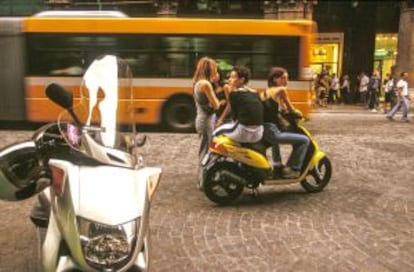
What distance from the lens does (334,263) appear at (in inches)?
201

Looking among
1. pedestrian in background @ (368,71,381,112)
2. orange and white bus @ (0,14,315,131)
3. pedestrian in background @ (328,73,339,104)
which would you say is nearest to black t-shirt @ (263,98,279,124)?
orange and white bus @ (0,14,315,131)

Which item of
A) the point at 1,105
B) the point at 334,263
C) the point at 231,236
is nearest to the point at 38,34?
the point at 1,105

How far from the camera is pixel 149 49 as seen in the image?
46.3 ft

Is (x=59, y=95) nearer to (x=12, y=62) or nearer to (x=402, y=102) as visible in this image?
(x=12, y=62)

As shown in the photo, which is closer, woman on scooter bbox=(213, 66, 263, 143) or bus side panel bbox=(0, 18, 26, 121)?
woman on scooter bbox=(213, 66, 263, 143)

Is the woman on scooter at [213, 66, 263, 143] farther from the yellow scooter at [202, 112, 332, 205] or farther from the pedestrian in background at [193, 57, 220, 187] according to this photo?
the pedestrian in background at [193, 57, 220, 187]

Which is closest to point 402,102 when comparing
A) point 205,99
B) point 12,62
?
point 12,62

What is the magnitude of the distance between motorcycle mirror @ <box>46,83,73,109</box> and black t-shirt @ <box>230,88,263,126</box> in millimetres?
3567

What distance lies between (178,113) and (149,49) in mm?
1722

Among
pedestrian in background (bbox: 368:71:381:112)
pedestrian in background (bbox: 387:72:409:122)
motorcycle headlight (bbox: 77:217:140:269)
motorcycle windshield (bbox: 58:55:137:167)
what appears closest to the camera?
Answer: motorcycle headlight (bbox: 77:217:140:269)

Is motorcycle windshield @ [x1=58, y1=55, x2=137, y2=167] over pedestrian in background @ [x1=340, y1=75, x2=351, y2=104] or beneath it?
over

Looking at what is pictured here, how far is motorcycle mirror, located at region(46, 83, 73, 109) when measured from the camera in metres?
3.24

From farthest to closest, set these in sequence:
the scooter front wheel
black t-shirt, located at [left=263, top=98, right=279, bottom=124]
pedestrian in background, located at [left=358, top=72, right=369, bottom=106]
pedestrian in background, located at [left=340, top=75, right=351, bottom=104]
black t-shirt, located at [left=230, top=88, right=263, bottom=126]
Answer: pedestrian in background, located at [left=340, top=75, right=351, bottom=104] → pedestrian in background, located at [left=358, top=72, right=369, bottom=106] → the scooter front wheel → black t-shirt, located at [left=263, top=98, right=279, bottom=124] → black t-shirt, located at [left=230, top=88, right=263, bottom=126]

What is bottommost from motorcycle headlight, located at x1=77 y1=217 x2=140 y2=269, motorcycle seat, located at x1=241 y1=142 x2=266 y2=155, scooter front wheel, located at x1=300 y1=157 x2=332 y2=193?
scooter front wheel, located at x1=300 y1=157 x2=332 y2=193
